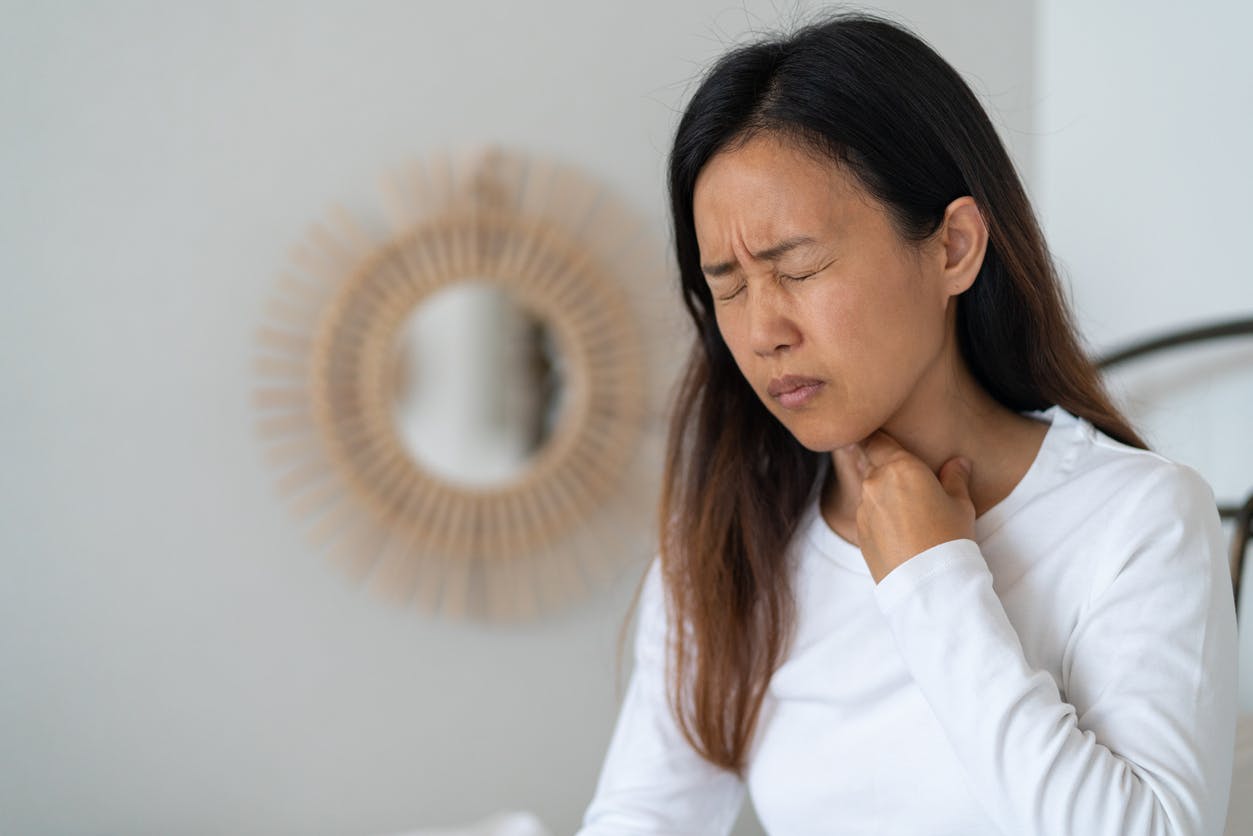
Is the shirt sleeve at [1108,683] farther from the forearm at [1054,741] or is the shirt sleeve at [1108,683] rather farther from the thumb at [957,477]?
the thumb at [957,477]

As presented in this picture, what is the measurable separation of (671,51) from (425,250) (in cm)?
58

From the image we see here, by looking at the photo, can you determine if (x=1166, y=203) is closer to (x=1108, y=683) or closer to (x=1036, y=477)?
(x=1036, y=477)

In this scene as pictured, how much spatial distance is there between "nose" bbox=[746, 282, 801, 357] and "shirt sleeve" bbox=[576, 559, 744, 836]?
382mm

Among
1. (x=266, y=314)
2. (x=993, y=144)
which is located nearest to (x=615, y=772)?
(x=993, y=144)

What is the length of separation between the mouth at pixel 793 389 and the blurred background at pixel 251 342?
89 cm

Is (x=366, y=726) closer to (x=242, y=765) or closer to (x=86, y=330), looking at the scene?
(x=242, y=765)

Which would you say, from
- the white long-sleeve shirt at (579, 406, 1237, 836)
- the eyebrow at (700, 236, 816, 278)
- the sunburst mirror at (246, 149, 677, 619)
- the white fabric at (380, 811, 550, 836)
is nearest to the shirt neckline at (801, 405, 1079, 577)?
the white long-sleeve shirt at (579, 406, 1237, 836)

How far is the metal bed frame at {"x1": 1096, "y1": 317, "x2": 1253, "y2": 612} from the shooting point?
1528mm

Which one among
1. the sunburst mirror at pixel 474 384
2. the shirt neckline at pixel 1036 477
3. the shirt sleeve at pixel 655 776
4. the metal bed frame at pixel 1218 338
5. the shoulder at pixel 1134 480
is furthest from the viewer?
the sunburst mirror at pixel 474 384

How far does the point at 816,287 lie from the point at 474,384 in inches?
42.7

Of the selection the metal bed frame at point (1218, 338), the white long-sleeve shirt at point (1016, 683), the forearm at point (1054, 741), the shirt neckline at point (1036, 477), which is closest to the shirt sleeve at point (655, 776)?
the white long-sleeve shirt at point (1016, 683)

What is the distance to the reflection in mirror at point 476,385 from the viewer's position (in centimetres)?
194

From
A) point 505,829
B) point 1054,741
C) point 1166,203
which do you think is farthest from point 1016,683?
point 1166,203

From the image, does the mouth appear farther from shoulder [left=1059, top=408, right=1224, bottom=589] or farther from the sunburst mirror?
the sunburst mirror
